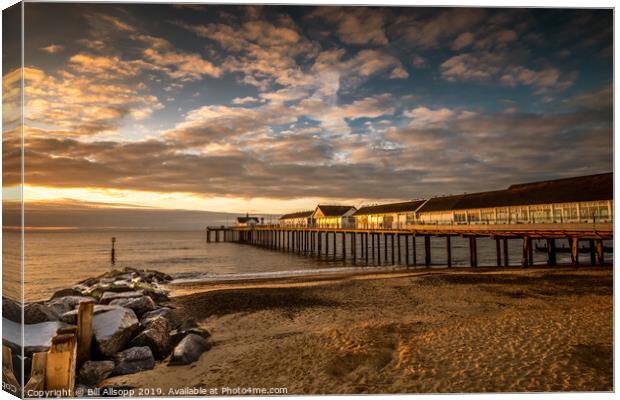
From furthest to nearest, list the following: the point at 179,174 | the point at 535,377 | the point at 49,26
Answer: the point at 179,174
the point at 49,26
the point at 535,377

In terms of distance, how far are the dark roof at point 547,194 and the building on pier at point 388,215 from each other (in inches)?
183

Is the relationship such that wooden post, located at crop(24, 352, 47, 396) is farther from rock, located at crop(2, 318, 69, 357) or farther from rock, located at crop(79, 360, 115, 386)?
rock, located at crop(79, 360, 115, 386)

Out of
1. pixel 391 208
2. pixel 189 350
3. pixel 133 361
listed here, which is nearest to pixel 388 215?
pixel 391 208

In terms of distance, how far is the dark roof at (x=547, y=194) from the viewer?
18.0m

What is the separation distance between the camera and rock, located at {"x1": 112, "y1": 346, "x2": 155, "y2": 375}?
7.27 m

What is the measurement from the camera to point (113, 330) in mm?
7859

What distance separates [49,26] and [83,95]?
170cm

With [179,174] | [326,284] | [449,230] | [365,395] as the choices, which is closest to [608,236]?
[449,230]

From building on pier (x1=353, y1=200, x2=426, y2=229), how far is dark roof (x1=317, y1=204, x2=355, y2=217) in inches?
214

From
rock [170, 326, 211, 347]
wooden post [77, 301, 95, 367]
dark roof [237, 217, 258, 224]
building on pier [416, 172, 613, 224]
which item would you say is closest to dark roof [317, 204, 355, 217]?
building on pier [416, 172, 613, 224]

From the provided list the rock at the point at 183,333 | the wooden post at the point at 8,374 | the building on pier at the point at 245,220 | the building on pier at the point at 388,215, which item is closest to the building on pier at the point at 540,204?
the building on pier at the point at 388,215

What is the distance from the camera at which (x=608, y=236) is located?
1639 centimetres

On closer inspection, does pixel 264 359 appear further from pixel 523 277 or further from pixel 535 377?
pixel 523 277

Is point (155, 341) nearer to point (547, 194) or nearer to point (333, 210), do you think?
point (547, 194)
